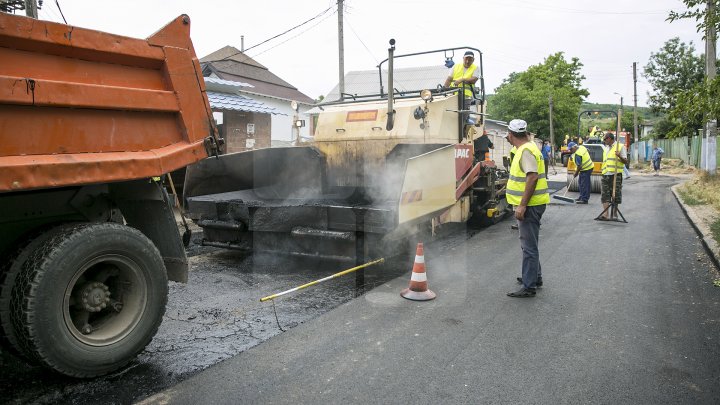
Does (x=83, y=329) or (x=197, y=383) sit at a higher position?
(x=83, y=329)

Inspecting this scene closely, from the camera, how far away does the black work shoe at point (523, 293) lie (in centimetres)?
479

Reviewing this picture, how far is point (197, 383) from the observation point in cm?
302

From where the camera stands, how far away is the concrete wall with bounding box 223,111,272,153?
45.0ft

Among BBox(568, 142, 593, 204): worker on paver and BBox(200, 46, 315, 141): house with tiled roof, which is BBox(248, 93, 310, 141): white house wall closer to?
BBox(200, 46, 315, 141): house with tiled roof

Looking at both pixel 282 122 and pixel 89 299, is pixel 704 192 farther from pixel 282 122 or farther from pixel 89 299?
pixel 282 122

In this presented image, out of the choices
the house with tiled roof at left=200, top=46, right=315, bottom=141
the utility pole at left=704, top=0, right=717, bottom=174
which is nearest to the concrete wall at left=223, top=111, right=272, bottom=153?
the house with tiled roof at left=200, top=46, right=315, bottom=141

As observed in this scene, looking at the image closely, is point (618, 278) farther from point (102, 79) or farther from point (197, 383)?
point (102, 79)

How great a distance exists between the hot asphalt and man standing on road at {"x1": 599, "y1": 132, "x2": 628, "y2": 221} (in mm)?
3653

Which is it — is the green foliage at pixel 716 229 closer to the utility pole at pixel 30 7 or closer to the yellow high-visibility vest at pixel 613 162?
the yellow high-visibility vest at pixel 613 162

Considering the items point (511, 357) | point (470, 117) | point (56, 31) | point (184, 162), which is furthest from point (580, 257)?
point (56, 31)

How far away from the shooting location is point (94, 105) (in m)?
3.03

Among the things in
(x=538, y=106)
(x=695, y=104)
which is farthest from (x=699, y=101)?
(x=538, y=106)

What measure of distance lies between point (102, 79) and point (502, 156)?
29.6ft

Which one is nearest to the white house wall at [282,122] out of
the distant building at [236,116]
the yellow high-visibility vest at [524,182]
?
the distant building at [236,116]
